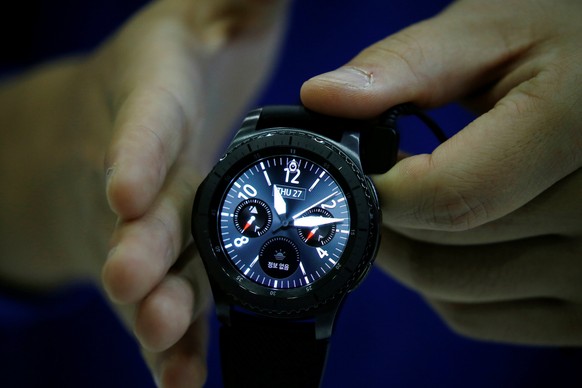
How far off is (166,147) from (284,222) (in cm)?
13

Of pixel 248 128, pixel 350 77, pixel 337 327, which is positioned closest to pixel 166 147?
pixel 248 128

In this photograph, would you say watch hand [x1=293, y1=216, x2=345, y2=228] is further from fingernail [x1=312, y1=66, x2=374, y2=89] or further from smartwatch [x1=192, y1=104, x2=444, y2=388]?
fingernail [x1=312, y1=66, x2=374, y2=89]

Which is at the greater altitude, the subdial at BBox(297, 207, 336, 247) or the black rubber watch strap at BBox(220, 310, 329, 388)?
the subdial at BBox(297, 207, 336, 247)

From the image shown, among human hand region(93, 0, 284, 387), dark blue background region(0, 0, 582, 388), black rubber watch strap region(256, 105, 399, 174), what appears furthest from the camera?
dark blue background region(0, 0, 582, 388)

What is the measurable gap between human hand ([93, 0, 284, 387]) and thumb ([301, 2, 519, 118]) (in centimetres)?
16

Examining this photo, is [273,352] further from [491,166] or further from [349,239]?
[491,166]

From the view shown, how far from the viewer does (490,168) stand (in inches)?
23.5

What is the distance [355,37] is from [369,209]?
0.42m

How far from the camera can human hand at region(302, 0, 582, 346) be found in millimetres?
605

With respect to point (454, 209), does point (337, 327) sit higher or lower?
lower

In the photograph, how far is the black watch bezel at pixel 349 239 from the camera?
0.60 meters

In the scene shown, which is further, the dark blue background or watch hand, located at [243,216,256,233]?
the dark blue background

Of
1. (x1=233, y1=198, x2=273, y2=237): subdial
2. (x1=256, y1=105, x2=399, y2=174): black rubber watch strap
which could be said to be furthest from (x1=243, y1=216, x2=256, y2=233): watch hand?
(x1=256, y1=105, x2=399, y2=174): black rubber watch strap

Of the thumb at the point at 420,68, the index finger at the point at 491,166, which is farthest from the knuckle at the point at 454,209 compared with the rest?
the thumb at the point at 420,68
